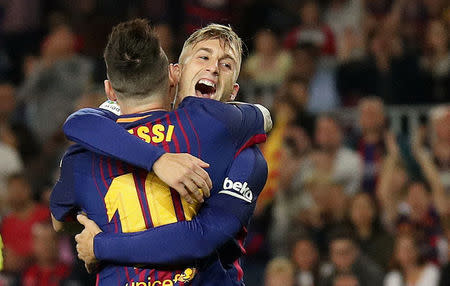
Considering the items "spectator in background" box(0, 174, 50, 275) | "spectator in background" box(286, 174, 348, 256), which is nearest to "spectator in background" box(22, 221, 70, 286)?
"spectator in background" box(0, 174, 50, 275)

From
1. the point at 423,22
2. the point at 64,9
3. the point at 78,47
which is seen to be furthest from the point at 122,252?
the point at 64,9

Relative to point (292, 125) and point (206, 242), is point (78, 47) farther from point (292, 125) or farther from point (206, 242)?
point (206, 242)

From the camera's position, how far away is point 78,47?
1054 cm

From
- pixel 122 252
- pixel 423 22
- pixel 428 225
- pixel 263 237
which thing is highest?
pixel 122 252

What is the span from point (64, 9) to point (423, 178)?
506cm

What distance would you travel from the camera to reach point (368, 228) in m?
7.89

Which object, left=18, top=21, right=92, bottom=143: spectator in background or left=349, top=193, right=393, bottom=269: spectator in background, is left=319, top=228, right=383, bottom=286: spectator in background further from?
left=18, top=21, right=92, bottom=143: spectator in background

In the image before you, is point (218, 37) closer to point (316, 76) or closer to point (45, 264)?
point (45, 264)

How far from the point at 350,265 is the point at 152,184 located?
4.29m

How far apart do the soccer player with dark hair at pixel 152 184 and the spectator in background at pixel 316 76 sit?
5630 millimetres

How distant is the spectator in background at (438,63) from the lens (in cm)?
874

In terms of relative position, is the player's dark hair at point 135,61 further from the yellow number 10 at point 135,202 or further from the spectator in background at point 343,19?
the spectator in background at point 343,19

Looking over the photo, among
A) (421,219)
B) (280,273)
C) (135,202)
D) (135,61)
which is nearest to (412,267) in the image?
(421,219)

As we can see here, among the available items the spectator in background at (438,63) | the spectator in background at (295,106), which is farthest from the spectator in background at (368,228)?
the spectator in background at (438,63)
